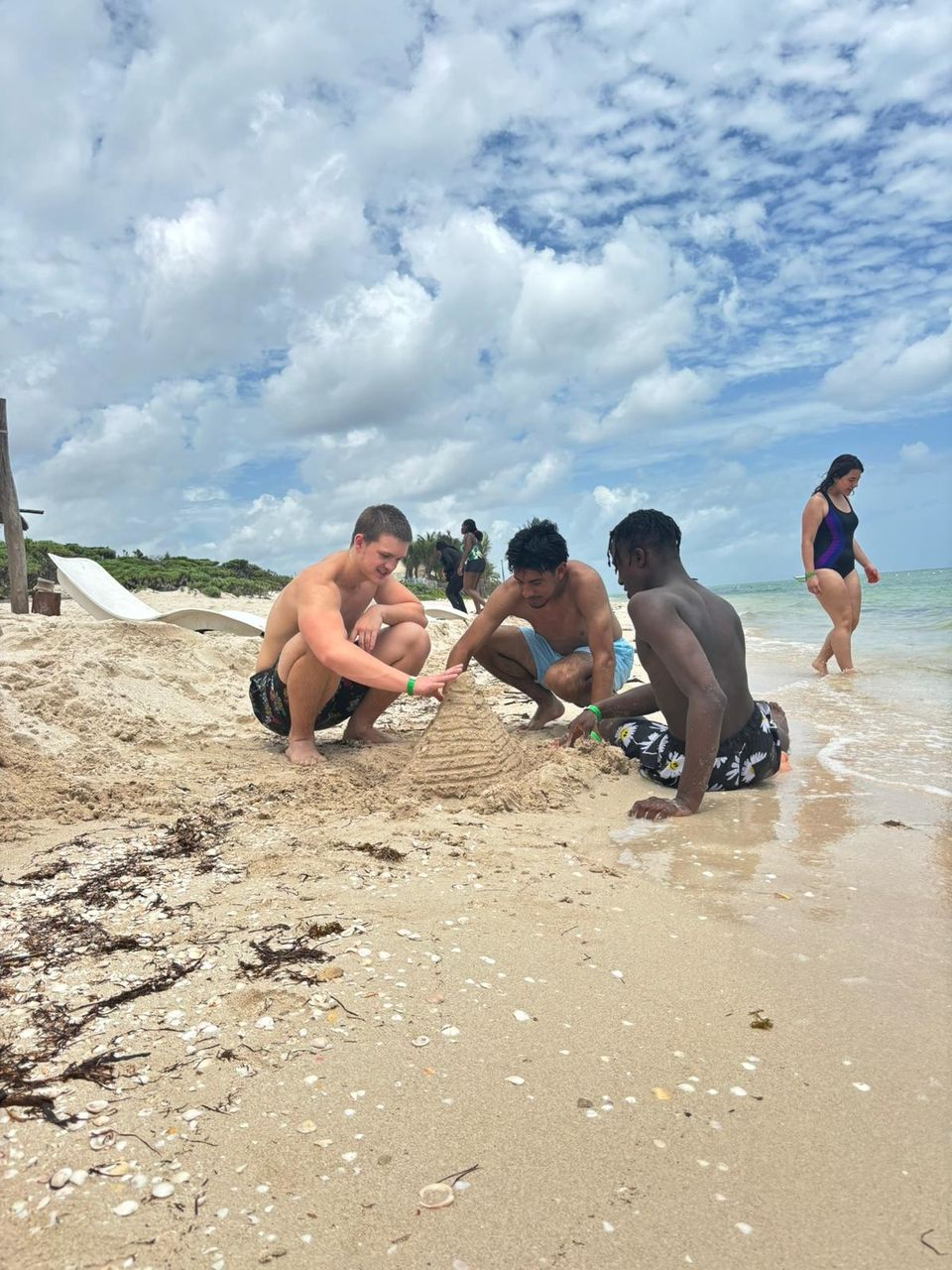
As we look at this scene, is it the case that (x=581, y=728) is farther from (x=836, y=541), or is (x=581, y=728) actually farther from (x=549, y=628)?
(x=836, y=541)

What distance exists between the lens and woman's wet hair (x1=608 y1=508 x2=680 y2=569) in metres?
3.48

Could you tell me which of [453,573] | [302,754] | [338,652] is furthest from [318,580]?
[453,573]

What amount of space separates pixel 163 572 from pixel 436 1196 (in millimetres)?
18223

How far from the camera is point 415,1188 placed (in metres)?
1.21

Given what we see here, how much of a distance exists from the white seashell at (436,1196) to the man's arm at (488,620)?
3.38 m

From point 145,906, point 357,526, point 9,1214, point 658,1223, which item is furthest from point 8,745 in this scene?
point 658,1223

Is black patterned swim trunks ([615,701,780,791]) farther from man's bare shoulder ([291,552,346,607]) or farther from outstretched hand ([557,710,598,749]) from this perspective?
man's bare shoulder ([291,552,346,607])

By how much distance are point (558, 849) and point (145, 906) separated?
1.28 meters

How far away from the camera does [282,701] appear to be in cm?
448

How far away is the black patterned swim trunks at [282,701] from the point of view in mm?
4484

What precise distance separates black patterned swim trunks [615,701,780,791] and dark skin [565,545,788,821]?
0.09 meters

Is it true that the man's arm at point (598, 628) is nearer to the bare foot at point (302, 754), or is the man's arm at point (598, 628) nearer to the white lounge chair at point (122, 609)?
the bare foot at point (302, 754)

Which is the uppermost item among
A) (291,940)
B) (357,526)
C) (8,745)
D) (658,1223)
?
(357,526)

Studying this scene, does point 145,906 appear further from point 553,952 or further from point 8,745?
point 8,745
